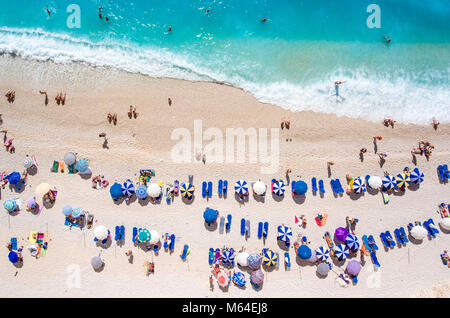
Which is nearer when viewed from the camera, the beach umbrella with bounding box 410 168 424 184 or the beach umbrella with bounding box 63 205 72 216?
the beach umbrella with bounding box 63 205 72 216

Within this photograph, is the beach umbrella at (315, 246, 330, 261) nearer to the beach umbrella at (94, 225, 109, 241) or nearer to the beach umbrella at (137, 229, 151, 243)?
the beach umbrella at (137, 229, 151, 243)

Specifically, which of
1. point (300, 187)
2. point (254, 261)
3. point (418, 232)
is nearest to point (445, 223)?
point (418, 232)

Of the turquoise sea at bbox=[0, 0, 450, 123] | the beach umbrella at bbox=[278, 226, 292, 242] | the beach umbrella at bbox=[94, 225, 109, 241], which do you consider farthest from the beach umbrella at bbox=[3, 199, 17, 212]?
the beach umbrella at bbox=[278, 226, 292, 242]

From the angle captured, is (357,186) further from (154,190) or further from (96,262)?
(96,262)

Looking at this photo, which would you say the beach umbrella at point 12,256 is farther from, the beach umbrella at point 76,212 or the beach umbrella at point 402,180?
the beach umbrella at point 402,180

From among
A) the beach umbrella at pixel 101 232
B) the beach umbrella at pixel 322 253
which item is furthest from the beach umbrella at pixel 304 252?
the beach umbrella at pixel 101 232

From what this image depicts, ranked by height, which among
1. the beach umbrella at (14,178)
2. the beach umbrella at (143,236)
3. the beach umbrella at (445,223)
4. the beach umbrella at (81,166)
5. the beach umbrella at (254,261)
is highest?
the beach umbrella at (81,166)
